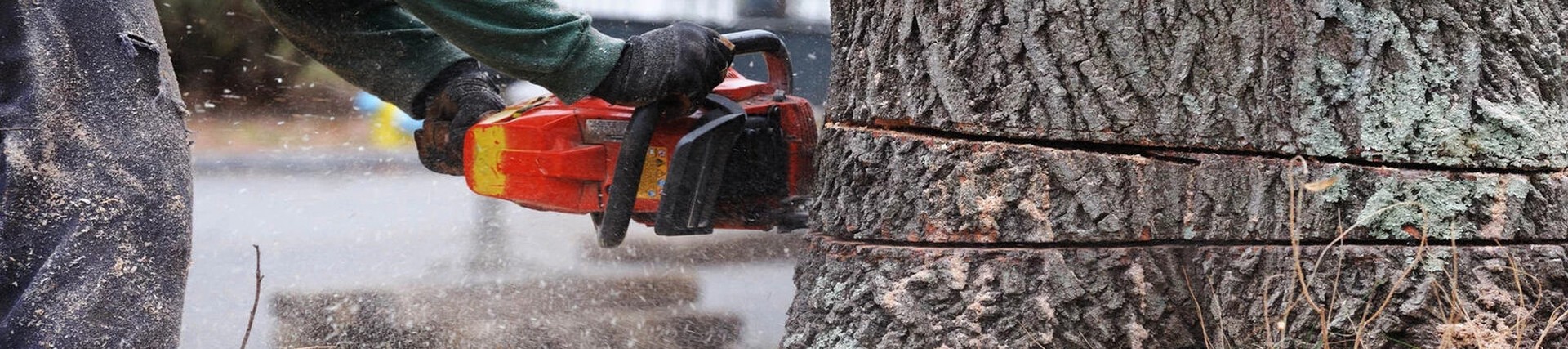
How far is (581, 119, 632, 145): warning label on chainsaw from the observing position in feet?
7.38

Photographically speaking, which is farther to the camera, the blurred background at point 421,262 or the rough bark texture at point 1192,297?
the blurred background at point 421,262

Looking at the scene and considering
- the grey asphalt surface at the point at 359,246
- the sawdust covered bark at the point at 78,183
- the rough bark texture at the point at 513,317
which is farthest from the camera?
the grey asphalt surface at the point at 359,246

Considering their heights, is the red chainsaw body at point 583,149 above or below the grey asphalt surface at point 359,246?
above

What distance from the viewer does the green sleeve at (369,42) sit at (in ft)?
7.61

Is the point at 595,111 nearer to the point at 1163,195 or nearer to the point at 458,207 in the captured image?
the point at 1163,195

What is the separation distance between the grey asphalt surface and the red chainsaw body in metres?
0.53

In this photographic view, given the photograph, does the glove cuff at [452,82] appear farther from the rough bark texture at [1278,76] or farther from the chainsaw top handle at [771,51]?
the rough bark texture at [1278,76]

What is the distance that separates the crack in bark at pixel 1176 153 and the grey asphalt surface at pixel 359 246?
1.16 meters

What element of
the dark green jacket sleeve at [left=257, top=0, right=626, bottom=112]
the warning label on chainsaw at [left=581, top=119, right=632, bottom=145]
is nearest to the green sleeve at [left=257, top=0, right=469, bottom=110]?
the dark green jacket sleeve at [left=257, top=0, right=626, bottom=112]

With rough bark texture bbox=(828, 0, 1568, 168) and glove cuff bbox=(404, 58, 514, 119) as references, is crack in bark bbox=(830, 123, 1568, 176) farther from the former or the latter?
glove cuff bbox=(404, 58, 514, 119)

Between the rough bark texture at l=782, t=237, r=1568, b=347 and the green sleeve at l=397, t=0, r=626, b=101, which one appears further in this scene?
the green sleeve at l=397, t=0, r=626, b=101

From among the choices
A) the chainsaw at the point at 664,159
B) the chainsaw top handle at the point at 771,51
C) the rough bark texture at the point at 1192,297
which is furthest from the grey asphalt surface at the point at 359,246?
the rough bark texture at the point at 1192,297

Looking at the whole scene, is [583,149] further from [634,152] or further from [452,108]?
[452,108]

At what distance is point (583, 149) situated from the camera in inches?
88.6
